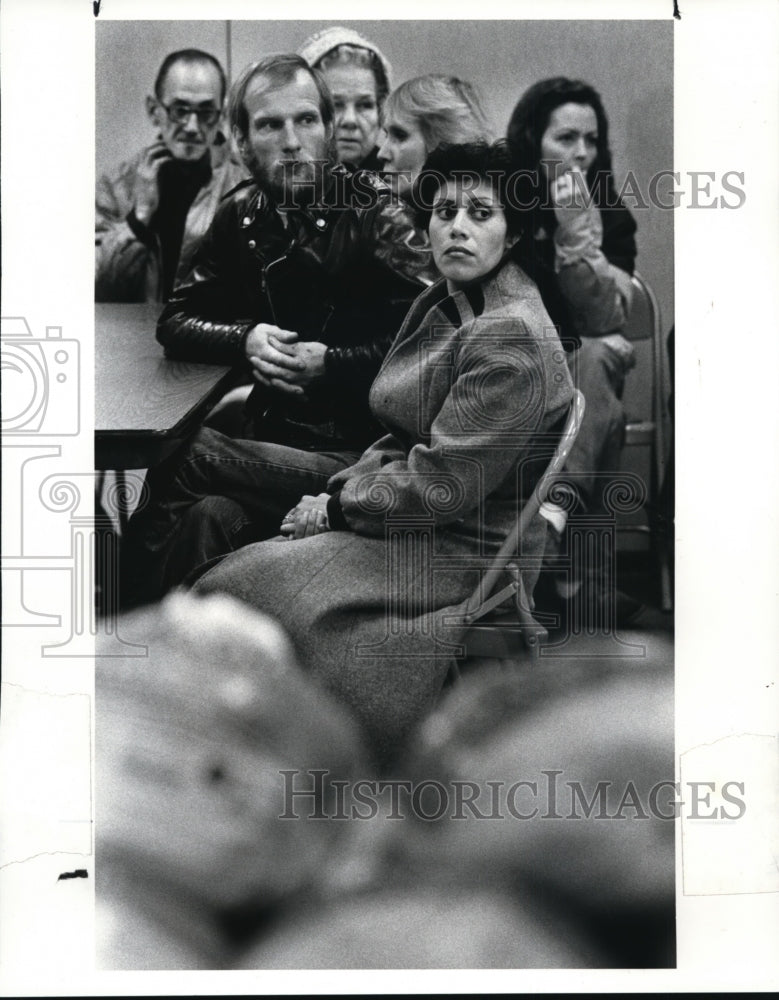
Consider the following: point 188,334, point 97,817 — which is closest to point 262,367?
point 188,334

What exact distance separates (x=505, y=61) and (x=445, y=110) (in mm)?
269

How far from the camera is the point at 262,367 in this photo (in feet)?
12.9

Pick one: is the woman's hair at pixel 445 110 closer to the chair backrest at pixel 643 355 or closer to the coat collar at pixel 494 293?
the coat collar at pixel 494 293

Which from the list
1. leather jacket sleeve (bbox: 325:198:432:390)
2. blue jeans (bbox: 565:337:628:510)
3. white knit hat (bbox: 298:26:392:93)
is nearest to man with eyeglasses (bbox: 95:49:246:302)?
white knit hat (bbox: 298:26:392:93)

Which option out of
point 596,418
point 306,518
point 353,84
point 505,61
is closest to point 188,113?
point 353,84

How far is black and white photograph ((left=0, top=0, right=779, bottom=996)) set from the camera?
3.85 meters

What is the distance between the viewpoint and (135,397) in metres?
3.93

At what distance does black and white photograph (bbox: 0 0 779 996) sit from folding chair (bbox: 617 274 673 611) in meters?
0.01

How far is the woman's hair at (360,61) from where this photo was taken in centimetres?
392

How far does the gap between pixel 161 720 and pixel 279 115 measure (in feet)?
6.96

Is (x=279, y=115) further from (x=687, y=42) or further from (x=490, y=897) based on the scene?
(x=490, y=897)

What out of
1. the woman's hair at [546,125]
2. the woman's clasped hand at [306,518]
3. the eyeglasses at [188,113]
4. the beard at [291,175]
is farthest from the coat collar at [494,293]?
the eyeglasses at [188,113]

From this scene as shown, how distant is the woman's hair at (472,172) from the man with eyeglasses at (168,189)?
650 millimetres

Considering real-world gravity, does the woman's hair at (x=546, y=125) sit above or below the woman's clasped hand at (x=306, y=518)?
above
